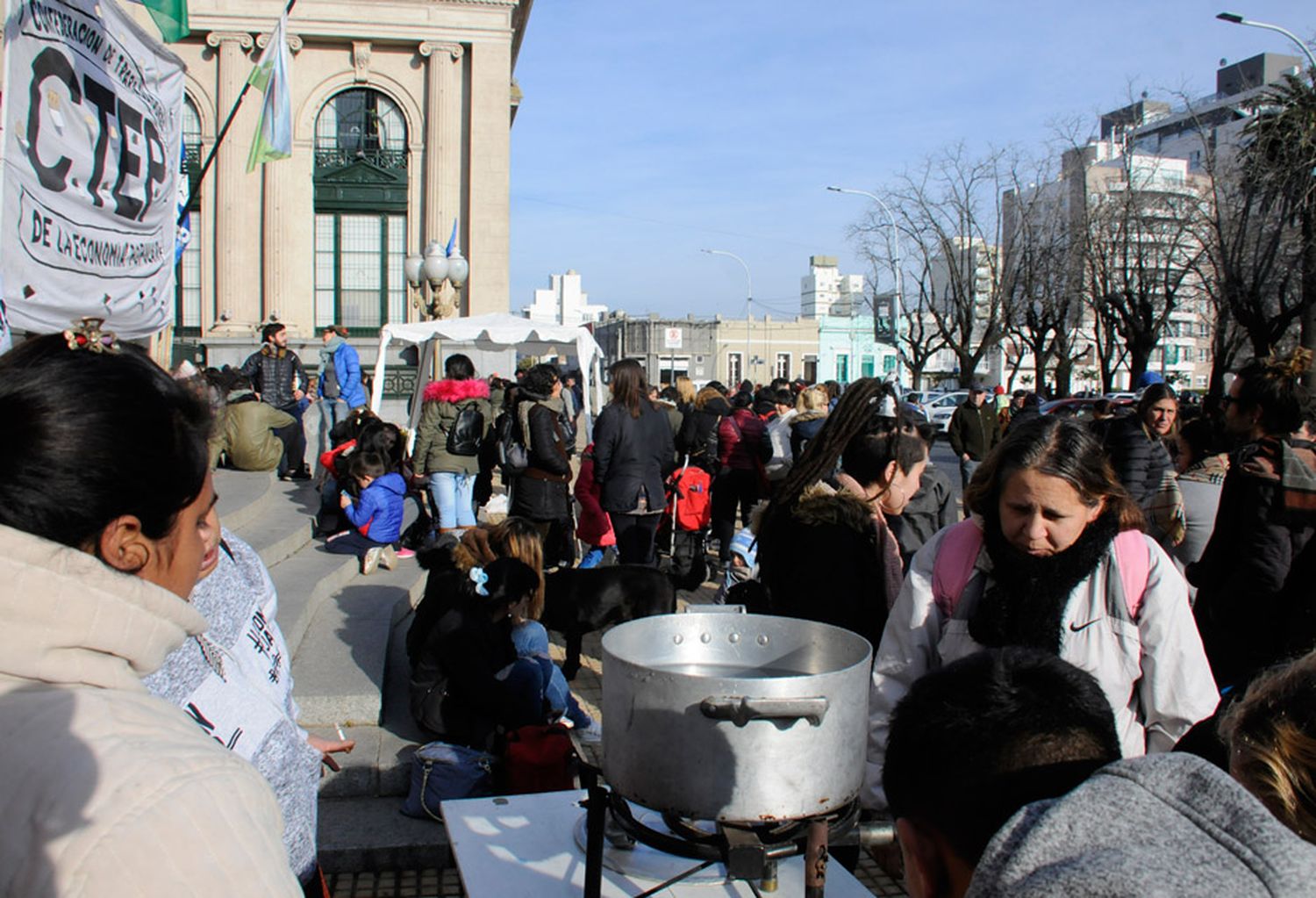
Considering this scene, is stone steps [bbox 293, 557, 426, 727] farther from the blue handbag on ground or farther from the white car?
the white car

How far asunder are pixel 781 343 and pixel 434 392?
2781 inches

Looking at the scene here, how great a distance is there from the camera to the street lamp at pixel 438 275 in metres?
16.8

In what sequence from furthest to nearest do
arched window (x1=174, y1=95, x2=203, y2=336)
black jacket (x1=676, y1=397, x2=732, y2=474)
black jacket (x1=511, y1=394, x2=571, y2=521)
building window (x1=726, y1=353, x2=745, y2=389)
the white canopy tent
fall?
building window (x1=726, y1=353, x2=745, y2=389)
arched window (x1=174, y1=95, x2=203, y2=336)
the white canopy tent
black jacket (x1=676, y1=397, x2=732, y2=474)
black jacket (x1=511, y1=394, x2=571, y2=521)

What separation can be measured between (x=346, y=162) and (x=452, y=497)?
18873 millimetres

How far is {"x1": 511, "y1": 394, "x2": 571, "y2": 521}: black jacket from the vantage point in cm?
831

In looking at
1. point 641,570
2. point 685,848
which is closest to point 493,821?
point 685,848

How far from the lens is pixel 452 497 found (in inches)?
371

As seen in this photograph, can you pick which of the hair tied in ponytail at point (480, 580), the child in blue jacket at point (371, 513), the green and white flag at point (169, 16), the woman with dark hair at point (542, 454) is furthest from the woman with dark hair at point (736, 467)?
the green and white flag at point (169, 16)

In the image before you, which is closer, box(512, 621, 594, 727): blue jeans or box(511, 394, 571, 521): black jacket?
box(512, 621, 594, 727): blue jeans

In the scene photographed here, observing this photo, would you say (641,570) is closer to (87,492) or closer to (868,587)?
(868,587)

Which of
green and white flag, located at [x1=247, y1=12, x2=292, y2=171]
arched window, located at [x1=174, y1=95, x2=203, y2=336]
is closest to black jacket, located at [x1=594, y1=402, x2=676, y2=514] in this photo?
green and white flag, located at [x1=247, y1=12, x2=292, y2=171]

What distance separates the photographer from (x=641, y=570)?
23.1 feet

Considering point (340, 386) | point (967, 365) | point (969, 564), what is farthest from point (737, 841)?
point (967, 365)

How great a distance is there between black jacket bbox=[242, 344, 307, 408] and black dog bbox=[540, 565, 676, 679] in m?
7.79
